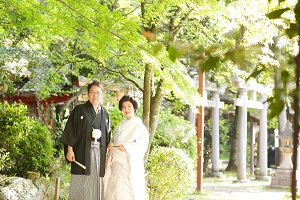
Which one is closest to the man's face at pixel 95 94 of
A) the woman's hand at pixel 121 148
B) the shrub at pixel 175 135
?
the woman's hand at pixel 121 148

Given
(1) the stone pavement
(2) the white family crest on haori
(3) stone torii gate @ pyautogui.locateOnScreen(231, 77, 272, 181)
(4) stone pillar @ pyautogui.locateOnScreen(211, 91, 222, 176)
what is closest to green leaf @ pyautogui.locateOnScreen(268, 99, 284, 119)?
(2) the white family crest on haori

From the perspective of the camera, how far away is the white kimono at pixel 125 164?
699 cm

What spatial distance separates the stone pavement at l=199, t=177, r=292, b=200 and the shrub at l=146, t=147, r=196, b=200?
230 cm

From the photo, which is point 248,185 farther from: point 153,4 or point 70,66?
point 153,4

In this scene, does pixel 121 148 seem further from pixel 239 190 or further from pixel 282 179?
pixel 282 179

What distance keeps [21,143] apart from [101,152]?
2.75 meters

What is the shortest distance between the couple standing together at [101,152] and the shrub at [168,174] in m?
2.02

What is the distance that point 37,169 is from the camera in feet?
30.0

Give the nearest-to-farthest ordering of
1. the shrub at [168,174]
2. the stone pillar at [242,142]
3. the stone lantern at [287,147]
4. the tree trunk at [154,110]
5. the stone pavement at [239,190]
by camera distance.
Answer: the shrub at [168,174] < the tree trunk at [154,110] < the stone pavement at [239,190] < the stone lantern at [287,147] < the stone pillar at [242,142]

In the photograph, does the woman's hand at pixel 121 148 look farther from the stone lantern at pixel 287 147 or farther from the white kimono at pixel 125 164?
the stone lantern at pixel 287 147

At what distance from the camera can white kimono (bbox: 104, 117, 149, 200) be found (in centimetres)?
699

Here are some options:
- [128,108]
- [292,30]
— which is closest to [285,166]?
[128,108]

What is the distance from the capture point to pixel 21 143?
915 cm

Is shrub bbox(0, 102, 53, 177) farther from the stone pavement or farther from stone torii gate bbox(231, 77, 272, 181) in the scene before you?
stone torii gate bbox(231, 77, 272, 181)
